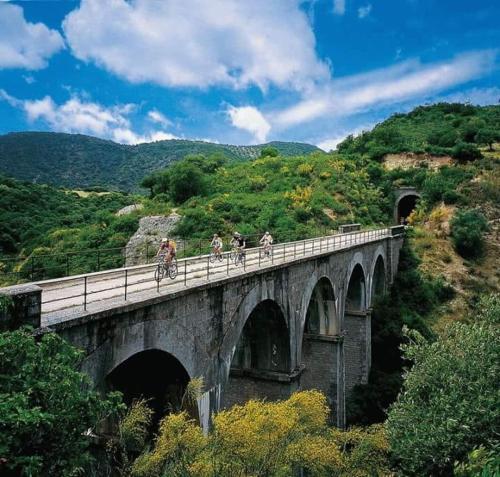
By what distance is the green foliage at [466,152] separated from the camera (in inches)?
2424

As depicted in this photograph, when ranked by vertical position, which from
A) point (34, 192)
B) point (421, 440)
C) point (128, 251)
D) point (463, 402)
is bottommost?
point (421, 440)

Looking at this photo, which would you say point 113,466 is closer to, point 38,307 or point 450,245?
point 38,307

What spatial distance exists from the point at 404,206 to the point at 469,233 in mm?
19809

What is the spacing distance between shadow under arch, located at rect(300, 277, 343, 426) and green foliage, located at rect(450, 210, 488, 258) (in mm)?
27150

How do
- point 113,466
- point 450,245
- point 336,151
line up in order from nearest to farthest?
point 113,466
point 450,245
point 336,151

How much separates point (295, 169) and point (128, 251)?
26724mm

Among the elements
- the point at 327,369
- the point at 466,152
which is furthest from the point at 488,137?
the point at 327,369

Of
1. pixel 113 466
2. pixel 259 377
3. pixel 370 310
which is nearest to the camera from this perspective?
pixel 113 466

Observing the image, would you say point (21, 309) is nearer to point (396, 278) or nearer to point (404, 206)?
point (396, 278)

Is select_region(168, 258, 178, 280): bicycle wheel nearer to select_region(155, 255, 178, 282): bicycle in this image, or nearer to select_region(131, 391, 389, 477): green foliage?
select_region(155, 255, 178, 282): bicycle

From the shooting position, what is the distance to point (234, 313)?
46.2ft

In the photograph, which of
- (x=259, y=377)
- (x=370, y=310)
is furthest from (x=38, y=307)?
(x=370, y=310)

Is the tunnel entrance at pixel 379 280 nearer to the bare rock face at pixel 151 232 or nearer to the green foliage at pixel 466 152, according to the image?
the bare rock face at pixel 151 232

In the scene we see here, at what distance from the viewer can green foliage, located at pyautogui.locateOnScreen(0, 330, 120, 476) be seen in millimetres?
5320
